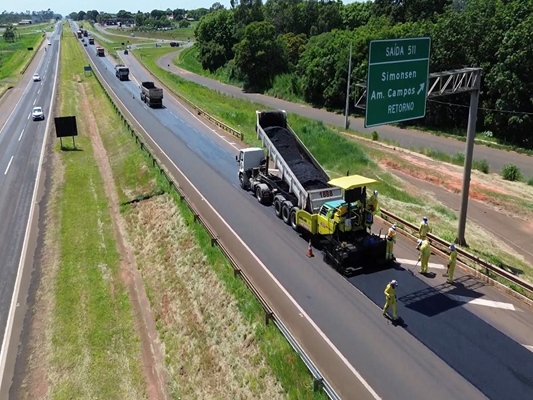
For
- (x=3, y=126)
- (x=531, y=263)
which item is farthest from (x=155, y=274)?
(x=3, y=126)

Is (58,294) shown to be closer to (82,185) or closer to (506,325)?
(82,185)

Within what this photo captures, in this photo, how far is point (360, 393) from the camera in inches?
497

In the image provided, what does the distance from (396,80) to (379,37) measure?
50.0 meters

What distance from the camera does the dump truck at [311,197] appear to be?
735 inches

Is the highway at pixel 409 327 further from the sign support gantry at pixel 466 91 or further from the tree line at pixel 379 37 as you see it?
the tree line at pixel 379 37

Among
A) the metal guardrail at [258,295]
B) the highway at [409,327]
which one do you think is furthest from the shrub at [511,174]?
the metal guardrail at [258,295]

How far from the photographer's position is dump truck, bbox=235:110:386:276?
61.3 ft

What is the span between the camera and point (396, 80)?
62.2 ft

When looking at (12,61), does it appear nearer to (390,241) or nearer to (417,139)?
(417,139)

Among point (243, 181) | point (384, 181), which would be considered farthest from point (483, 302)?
point (384, 181)

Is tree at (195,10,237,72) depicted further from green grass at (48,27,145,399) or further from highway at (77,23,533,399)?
highway at (77,23,533,399)

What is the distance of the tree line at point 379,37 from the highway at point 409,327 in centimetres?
3587

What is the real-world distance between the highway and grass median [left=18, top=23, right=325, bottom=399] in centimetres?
150

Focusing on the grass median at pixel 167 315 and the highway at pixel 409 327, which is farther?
the grass median at pixel 167 315
